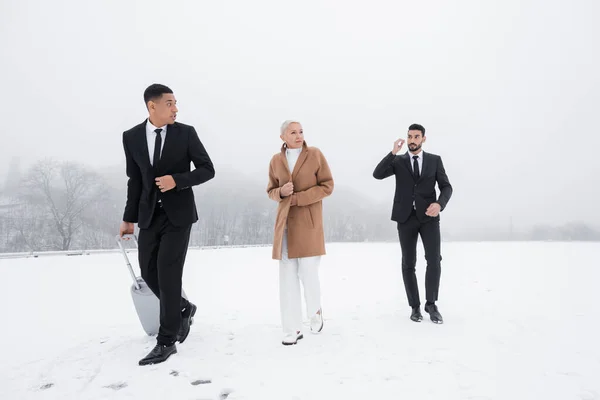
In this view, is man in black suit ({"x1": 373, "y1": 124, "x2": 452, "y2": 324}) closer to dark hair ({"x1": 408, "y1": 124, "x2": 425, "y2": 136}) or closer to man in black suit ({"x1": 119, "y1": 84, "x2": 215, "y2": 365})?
dark hair ({"x1": 408, "y1": 124, "x2": 425, "y2": 136})

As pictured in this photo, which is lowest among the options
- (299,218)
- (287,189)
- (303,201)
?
(299,218)

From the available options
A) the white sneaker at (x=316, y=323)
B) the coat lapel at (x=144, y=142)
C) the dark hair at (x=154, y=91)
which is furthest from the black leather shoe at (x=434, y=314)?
the dark hair at (x=154, y=91)

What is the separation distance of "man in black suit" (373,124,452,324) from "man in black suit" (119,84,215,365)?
2.43 metres

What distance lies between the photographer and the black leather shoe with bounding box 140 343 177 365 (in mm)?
3291

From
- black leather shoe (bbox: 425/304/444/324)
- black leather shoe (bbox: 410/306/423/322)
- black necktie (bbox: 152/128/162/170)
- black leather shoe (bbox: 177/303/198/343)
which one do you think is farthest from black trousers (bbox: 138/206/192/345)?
black leather shoe (bbox: 425/304/444/324)

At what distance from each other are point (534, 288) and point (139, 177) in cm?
666

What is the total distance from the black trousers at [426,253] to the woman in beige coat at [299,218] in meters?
1.25

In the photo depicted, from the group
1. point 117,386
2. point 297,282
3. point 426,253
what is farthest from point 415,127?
point 117,386

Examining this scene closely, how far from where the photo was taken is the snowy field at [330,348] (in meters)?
2.81

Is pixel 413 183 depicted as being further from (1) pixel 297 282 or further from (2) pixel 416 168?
(1) pixel 297 282

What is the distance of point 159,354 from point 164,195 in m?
1.41

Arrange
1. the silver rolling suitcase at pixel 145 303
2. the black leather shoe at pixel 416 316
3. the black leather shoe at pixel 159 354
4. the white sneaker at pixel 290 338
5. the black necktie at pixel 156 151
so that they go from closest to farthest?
the black leather shoe at pixel 159 354, the black necktie at pixel 156 151, the white sneaker at pixel 290 338, the silver rolling suitcase at pixel 145 303, the black leather shoe at pixel 416 316

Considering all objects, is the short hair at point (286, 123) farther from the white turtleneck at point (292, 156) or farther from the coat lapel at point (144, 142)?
the coat lapel at point (144, 142)

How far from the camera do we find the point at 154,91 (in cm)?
363
